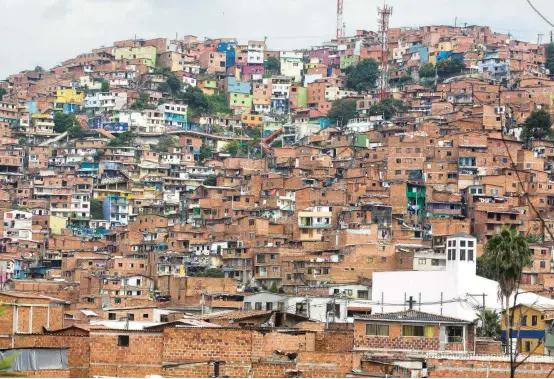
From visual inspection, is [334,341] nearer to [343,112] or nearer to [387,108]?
[387,108]

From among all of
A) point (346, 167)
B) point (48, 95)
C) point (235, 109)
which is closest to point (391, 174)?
point (346, 167)

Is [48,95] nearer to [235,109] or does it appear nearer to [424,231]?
[235,109]

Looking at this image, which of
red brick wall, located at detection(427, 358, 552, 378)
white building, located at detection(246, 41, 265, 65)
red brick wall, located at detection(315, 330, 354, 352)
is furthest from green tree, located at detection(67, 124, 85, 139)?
red brick wall, located at detection(427, 358, 552, 378)

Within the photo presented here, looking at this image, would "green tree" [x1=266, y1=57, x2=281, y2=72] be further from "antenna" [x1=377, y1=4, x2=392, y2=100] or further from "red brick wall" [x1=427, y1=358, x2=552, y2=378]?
"red brick wall" [x1=427, y1=358, x2=552, y2=378]

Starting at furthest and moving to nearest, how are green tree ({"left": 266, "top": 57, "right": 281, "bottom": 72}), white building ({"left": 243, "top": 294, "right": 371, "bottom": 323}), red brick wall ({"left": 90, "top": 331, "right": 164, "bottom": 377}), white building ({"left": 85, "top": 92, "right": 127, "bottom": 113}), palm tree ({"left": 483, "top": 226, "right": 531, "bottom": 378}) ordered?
green tree ({"left": 266, "top": 57, "right": 281, "bottom": 72}), white building ({"left": 85, "top": 92, "right": 127, "bottom": 113}), white building ({"left": 243, "top": 294, "right": 371, "bottom": 323}), palm tree ({"left": 483, "top": 226, "right": 531, "bottom": 378}), red brick wall ({"left": 90, "top": 331, "right": 164, "bottom": 377})

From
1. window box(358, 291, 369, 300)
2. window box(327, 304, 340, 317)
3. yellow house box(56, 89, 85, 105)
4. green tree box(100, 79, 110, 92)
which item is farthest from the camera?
green tree box(100, 79, 110, 92)

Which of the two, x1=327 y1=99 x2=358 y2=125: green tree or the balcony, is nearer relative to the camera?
the balcony

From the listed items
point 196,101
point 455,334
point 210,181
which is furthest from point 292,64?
point 455,334
